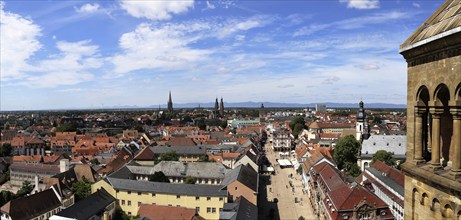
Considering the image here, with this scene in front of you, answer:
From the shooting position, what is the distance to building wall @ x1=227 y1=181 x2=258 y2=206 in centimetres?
4712

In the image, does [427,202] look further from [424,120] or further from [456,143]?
[424,120]

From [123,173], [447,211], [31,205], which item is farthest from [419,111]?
[123,173]

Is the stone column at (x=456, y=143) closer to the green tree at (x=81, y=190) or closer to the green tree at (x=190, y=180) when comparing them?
the green tree at (x=81, y=190)

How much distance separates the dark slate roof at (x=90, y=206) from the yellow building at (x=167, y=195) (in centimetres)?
170

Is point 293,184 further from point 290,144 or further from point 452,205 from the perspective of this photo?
point 452,205

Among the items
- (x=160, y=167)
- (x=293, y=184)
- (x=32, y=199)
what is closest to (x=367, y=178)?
(x=293, y=184)

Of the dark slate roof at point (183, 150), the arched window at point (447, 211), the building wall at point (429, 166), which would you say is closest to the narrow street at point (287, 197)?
the dark slate roof at point (183, 150)

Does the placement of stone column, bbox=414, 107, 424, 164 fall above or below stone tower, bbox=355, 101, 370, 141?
above

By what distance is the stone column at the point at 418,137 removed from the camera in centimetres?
755

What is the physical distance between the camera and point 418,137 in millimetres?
7637

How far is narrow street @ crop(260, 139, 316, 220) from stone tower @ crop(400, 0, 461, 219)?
133 ft

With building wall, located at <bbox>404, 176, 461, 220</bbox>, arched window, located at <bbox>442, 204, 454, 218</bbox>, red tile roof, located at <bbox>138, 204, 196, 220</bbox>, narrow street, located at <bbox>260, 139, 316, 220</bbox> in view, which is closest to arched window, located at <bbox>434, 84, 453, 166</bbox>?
building wall, located at <bbox>404, 176, 461, 220</bbox>

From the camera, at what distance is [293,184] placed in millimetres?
65438

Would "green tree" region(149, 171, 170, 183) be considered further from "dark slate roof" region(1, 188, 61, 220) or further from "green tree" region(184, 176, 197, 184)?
"dark slate roof" region(1, 188, 61, 220)
